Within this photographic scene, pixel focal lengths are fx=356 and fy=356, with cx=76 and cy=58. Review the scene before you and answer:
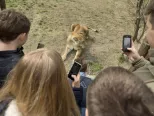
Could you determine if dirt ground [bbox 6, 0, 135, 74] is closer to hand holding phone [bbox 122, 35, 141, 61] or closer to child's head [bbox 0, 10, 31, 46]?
hand holding phone [bbox 122, 35, 141, 61]

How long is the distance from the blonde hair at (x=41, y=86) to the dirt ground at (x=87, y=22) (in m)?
4.13

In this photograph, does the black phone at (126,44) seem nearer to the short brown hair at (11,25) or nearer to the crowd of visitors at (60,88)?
the crowd of visitors at (60,88)

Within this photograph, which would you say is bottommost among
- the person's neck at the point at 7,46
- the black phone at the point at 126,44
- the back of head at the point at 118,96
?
the black phone at the point at 126,44

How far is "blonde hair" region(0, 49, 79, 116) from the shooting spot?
2305mm

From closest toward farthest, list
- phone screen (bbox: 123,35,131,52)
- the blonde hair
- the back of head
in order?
the back of head → the blonde hair → phone screen (bbox: 123,35,131,52)

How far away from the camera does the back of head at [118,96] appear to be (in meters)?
1.60

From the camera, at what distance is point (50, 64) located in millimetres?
2361

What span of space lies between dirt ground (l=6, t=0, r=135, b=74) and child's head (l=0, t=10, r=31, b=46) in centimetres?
329

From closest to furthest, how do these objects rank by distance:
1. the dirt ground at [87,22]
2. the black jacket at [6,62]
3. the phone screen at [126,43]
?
the black jacket at [6,62] < the phone screen at [126,43] < the dirt ground at [87,22]

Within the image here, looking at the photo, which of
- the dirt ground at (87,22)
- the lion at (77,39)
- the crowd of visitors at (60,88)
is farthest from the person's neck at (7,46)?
the lion at (77,39)

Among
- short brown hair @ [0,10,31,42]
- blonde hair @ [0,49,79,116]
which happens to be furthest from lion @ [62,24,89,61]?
blonde hair @ [0,49,79,116]

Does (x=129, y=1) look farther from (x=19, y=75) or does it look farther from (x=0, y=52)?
(x=19, y=75)

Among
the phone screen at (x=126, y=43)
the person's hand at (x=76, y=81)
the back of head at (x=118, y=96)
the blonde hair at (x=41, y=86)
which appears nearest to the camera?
the back of head at (x=118, y=96)

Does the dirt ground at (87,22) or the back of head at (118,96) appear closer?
the back of head at (118,96)
